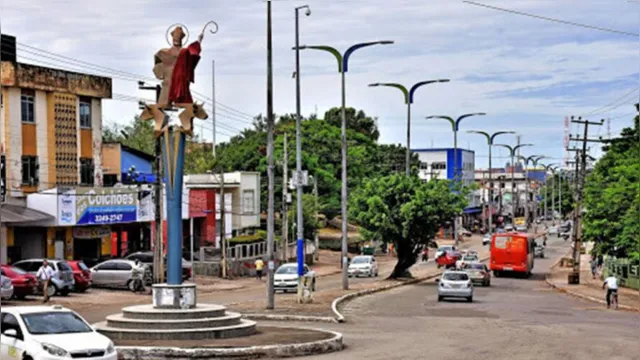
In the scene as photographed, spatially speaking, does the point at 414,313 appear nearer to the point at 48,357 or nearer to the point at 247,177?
the point at 48,357

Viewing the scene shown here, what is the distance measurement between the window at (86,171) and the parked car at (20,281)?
1706 cm

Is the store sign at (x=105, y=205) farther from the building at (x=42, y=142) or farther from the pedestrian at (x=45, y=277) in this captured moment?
the pedestrian at (x=45, y=277)

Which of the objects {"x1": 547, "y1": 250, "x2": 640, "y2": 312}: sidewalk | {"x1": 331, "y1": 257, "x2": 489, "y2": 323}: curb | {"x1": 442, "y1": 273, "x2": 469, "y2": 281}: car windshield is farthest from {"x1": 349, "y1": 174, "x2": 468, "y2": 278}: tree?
{"x1": 442, "y1": 273, "x2": 469, "y2": 281}: car windshield

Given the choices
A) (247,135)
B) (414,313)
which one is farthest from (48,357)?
(247,135)

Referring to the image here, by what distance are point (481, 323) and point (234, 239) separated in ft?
139

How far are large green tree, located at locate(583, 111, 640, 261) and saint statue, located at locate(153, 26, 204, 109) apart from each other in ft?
101

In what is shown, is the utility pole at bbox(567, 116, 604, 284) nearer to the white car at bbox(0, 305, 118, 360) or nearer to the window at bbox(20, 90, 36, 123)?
the window at bbox(20, 90, 36, 123)

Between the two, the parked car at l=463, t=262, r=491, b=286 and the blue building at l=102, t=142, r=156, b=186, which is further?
the blue building at l=102, t=142, r=156, b=186

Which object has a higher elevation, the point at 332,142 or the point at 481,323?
the point at 332,142

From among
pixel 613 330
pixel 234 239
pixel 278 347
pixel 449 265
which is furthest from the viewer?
pixel 449 265

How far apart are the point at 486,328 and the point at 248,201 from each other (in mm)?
53027

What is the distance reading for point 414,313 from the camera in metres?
40.2

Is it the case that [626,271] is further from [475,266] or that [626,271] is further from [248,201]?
[248,201]

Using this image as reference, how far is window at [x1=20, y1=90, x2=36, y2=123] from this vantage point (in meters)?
54.8
